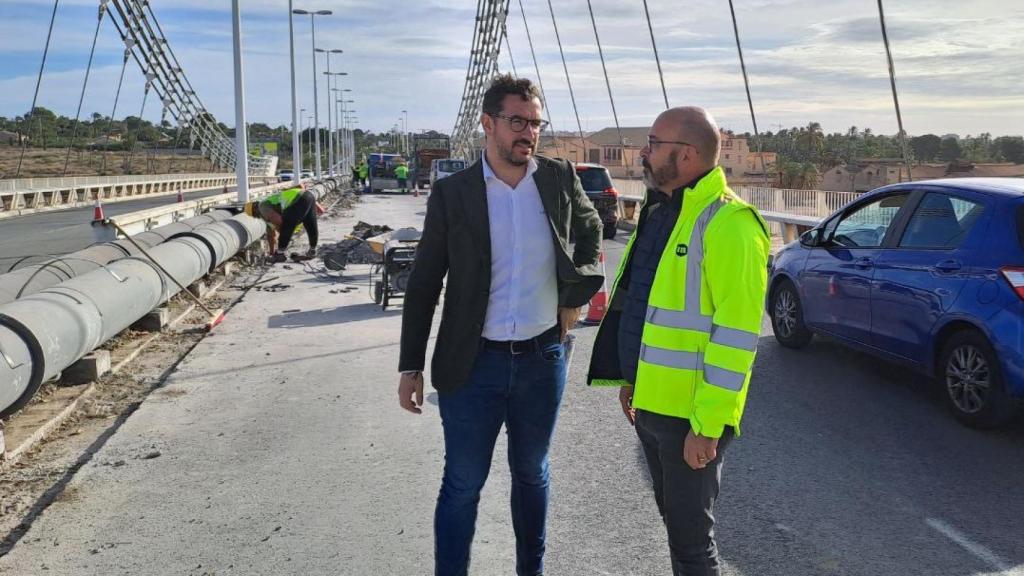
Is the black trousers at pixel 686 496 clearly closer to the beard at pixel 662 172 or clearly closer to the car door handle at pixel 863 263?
the beard at pixel 662 172

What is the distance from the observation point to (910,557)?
405cm

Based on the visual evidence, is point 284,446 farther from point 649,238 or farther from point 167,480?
point 649,238

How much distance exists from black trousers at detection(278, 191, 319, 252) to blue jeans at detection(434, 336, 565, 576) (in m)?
13.3

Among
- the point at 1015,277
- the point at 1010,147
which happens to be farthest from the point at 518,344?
the point at 1010,147

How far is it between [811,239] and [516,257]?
5.58 metres

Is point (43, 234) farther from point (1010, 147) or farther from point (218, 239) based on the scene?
point (1010, 147)

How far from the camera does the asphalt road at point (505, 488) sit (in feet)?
13.3

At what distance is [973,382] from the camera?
5.95 m

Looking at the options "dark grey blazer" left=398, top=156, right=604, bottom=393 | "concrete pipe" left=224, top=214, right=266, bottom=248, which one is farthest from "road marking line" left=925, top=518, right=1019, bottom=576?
"concrete pipe" left=224, top=214, right=266, bottom=248

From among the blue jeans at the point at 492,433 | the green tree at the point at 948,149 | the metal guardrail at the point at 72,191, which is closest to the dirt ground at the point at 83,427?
the blue jeans at the point at 492,433

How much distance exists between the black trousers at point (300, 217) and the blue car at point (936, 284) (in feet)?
33.5

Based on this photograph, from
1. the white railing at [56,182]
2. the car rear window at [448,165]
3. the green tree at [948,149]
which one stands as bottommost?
the white railing at [56,182]

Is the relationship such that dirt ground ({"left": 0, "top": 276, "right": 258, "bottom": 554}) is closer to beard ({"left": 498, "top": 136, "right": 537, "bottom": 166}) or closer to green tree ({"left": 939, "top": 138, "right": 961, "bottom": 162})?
beard ({"left": 498, "top": 136, "right": 537, "bottom": 166})

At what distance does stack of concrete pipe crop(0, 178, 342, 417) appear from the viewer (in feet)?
19.4
